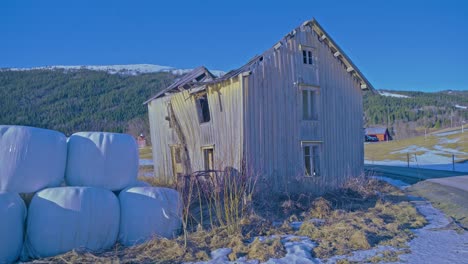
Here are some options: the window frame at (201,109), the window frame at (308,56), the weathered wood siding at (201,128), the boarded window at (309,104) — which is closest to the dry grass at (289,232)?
the weathered wood siding at (201,128)

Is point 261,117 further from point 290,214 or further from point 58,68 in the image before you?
point 58,68

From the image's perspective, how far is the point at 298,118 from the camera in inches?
549

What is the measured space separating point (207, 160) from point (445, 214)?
7806mm

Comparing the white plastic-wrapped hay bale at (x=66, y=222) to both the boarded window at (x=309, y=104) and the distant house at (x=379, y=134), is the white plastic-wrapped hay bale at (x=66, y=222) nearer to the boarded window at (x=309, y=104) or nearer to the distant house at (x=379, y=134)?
the boarded window at (x=309, y=104)

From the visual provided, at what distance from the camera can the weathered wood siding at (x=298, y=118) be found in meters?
12.8

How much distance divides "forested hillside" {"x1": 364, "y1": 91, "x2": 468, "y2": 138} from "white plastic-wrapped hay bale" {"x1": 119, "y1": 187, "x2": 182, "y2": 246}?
91510mm

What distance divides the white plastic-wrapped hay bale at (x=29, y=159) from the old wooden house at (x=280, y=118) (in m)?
5.69

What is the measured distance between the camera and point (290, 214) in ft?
31.2

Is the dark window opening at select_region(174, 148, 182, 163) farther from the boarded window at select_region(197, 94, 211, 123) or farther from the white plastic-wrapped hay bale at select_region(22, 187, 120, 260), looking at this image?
the white plastic-wrapped hay bale at select_region(22, 187, 120, 260)

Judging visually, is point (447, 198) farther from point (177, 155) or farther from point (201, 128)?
point (177, 155)

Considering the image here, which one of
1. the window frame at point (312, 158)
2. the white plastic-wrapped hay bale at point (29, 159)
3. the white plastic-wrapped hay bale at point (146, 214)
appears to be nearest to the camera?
the white plastic-wrapped hay bale at point (29, 159)

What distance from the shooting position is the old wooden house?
1276 centimetres

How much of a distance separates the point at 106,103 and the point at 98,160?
92.8 metres

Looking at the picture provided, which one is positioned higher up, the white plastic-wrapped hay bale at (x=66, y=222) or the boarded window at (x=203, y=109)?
the boarded window at (x=203, y=109)
